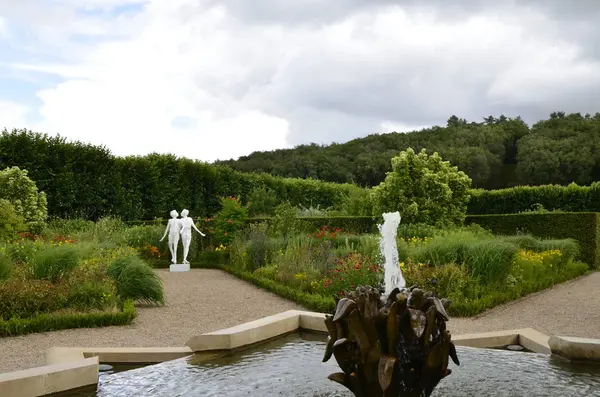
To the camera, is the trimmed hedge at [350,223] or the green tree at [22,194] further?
the trimmed hedge at [350,223]

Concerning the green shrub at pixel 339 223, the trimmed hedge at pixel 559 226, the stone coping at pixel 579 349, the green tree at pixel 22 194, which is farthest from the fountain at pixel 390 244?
the green tree at pixel 22 194

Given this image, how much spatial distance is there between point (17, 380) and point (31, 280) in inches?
167

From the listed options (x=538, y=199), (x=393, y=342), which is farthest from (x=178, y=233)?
(x=538, y=199)

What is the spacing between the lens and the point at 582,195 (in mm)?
19469

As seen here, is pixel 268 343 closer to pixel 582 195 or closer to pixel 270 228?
pixel 270 228

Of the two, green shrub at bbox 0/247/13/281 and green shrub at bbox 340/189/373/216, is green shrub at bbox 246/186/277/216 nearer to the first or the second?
green shrub at bbox 340/189/373/216

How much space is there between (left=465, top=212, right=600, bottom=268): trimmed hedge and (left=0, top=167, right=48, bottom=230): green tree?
13.2 m

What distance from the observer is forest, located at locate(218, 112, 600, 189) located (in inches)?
1455

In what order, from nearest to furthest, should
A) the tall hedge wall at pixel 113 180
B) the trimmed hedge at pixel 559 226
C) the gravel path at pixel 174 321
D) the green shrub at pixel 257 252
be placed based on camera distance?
the gravel path at pixel 174 321 < the green shrub at pixel 257 252 < the trimmed hedge at pixel 559 226 < the tall hedge wall at pixel 113 180

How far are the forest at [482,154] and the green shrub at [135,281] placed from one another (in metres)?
28.9

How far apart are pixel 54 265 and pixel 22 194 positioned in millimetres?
9782

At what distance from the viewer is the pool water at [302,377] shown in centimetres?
418

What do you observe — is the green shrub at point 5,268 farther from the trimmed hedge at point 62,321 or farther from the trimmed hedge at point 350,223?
the trimmed hedge at point 350,223

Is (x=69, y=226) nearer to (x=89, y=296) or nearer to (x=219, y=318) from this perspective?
(x=89, y=296)
